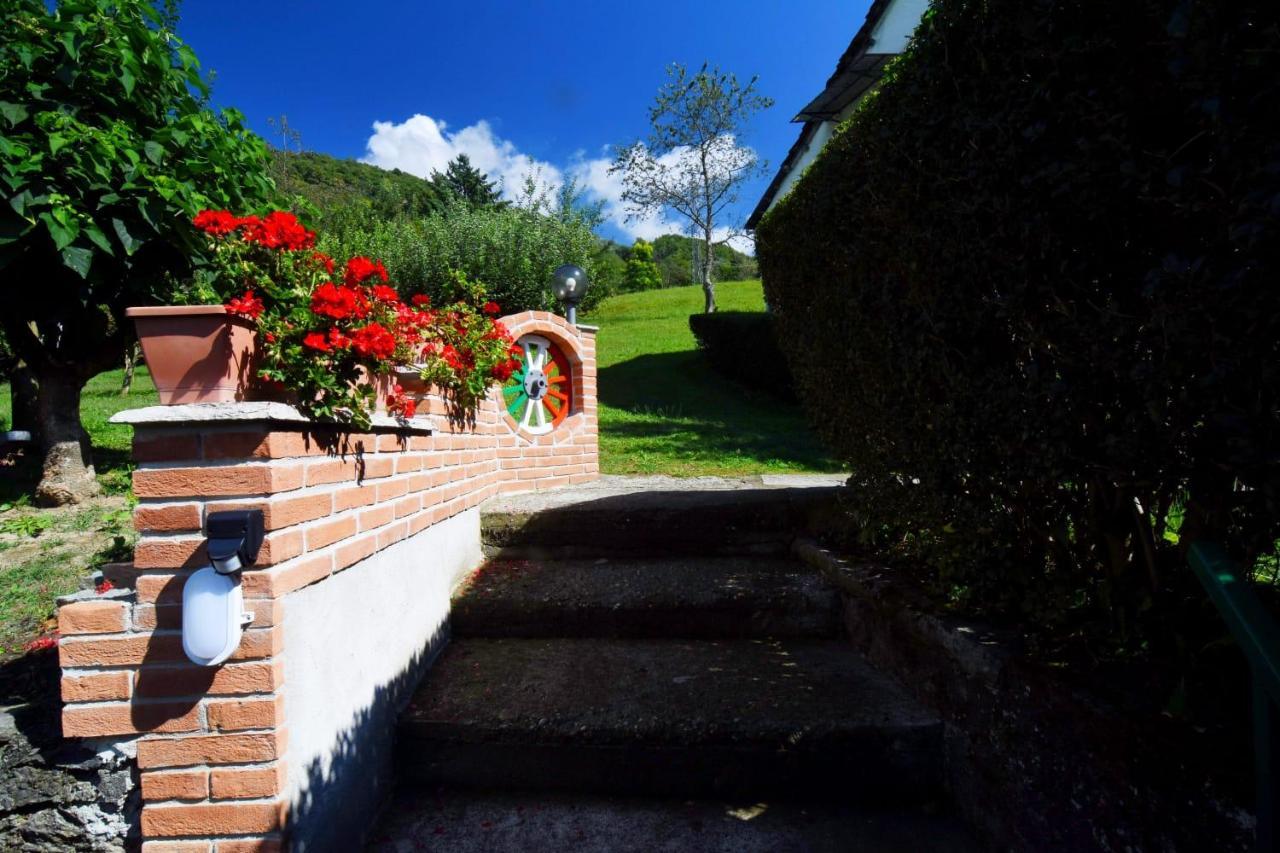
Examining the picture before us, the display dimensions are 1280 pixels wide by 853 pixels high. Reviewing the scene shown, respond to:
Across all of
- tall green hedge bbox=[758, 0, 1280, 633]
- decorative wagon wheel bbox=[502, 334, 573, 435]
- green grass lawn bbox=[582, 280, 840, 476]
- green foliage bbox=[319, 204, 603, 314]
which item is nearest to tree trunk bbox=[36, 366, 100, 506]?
decorative wagon wheel bbox=[502, 334, 573, 435]

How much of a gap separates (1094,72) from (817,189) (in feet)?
4.46

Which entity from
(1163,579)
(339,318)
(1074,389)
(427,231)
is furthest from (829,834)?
(427,231)

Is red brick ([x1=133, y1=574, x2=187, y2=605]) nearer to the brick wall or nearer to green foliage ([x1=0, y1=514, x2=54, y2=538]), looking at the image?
the brick wall

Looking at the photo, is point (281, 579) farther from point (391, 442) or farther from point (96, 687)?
point (391, 442)

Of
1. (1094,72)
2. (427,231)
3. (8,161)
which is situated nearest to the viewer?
(1094,72)

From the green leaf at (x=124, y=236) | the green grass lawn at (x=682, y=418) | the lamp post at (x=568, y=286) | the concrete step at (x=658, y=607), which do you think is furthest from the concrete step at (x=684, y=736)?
the lamp post at (x=568, y=286)

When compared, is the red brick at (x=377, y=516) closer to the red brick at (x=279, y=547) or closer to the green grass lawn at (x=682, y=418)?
the red brick at (x=279, y=547)

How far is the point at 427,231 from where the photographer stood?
15.4 m

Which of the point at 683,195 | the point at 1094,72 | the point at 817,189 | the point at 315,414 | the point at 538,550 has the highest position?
the point at 683,195

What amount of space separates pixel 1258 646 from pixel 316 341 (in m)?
1.98

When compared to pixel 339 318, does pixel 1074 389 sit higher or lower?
lower

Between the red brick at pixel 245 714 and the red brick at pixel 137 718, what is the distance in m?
0.07

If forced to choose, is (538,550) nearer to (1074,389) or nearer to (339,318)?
(339,318)

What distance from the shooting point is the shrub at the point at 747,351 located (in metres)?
11.0
